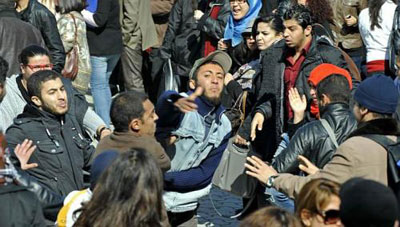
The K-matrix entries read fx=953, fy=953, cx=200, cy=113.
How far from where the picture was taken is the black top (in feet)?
36.0

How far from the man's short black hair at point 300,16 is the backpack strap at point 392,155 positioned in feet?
7.88

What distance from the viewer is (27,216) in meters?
5.05

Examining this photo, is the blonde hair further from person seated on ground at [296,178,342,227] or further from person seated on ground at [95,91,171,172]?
person seated on ground at [95,91,171,172]

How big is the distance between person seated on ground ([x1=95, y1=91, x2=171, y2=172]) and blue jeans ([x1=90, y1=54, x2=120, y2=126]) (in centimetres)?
486

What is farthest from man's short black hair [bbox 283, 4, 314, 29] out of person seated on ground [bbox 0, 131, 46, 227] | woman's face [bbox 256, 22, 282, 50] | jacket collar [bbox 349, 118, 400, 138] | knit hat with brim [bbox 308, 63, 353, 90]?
person seated on ground [bbox 0, 131, 46, 227]

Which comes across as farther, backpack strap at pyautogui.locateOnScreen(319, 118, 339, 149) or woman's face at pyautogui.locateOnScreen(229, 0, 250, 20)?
woman's face at pyautogui.locateOnScreen(229, 0, 250, 20)

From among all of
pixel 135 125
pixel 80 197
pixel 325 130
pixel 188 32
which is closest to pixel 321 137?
pixel 325 130

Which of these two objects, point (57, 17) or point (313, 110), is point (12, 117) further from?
point (57, 17)

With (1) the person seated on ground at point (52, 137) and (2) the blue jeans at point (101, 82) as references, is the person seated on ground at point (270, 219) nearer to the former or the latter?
(1) the person seated on ground at point (52, 137)

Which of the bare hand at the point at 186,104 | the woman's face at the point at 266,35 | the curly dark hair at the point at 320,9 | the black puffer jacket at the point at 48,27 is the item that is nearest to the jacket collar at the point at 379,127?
the bare hand at the point at 186,104

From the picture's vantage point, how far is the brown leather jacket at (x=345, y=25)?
35.2 ft

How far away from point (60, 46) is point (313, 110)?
2.93 metres

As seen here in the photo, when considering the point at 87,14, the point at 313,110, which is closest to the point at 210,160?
the point at 313,110

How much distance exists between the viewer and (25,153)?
6176 mm
